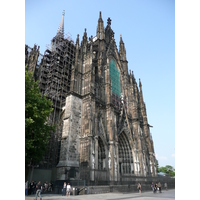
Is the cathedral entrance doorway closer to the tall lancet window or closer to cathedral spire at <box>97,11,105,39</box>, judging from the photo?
the tall lancet window

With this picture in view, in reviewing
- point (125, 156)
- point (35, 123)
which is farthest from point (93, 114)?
point (125, 156)

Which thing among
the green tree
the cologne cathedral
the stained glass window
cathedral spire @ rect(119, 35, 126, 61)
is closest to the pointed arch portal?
the cologne cathedral

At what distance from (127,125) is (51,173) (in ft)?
40.3

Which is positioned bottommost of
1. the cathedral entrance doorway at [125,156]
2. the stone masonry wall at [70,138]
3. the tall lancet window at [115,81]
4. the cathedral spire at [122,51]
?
the cathedral entrance doorway at [125,156]

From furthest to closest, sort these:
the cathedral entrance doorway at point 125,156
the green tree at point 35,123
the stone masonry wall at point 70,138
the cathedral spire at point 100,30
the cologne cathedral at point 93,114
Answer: the cathedral spire at point 100,30 → the cathedral entrance doorway at point 125,156 → the cologne cathedral at point 93,114 → the stone masonry wall at point 70,138 → the green tree at point 35,123

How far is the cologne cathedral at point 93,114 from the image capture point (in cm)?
1527

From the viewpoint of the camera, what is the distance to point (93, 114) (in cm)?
1731

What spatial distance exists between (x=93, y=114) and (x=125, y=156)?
30.6 feet

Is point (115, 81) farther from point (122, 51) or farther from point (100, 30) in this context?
point (100, 30)

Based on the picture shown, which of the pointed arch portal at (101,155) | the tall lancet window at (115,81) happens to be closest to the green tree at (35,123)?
the pointed arch portal at (101,155)

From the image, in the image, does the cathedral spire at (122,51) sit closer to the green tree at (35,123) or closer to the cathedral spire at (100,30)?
the cathedral spire at (100,30)

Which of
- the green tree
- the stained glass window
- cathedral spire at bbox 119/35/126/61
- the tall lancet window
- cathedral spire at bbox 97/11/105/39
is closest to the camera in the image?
the green tree

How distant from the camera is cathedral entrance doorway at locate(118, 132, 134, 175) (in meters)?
22.0
